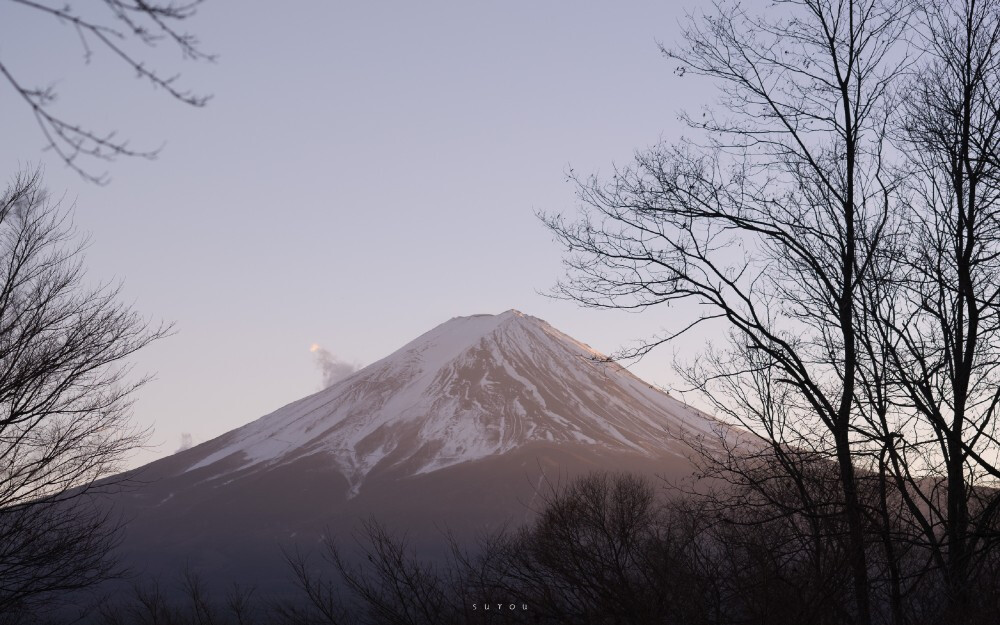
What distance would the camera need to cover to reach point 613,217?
9.79m

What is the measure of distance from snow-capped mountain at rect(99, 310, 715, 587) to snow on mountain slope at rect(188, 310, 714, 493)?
8.5 inches

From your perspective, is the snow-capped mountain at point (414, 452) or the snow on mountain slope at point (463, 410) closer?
the snow-capped mountain at point (414, 452)

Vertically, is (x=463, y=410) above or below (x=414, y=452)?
above

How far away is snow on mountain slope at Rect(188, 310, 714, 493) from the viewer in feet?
409

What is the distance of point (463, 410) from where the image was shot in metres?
132

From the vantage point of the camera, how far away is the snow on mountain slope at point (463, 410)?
409 ft

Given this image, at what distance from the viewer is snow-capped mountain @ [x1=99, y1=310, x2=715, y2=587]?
112062 mm

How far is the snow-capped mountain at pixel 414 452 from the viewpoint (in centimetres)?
11206

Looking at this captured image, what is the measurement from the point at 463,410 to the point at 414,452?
883 cm

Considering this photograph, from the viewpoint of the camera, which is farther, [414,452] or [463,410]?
[463,410]

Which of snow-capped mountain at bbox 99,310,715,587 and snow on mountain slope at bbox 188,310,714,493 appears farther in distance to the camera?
snow on mountain slope at bbox 188,310,714,493

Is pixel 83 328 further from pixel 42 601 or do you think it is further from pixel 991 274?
pixel 991 274

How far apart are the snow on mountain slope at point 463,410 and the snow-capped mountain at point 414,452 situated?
22 cm

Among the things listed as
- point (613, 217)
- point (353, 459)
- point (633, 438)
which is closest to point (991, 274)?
point (613, 217)
